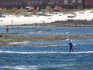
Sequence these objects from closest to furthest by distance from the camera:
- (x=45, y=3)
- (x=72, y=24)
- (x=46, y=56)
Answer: (x=46, y=56) → (x=72, y=24) → (x=45, y=3)

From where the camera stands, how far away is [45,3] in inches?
4764

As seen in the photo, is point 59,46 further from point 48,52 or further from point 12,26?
point 12,26

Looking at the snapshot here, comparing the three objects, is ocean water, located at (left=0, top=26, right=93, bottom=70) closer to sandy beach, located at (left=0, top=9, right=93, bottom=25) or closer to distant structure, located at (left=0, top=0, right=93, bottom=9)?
sandy beach, located at (left=0, top=9, right=93, bottom=25)

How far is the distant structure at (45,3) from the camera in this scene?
116688 millimetres

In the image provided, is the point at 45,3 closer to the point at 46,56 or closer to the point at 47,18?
the point at 47,18

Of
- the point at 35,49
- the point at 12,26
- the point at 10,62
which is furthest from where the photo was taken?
the point at 12,26

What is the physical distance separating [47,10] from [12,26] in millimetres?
12534

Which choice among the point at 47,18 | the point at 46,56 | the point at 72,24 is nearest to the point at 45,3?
the point at 47,18

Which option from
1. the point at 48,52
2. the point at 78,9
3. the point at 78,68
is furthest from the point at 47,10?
the point at 78,68

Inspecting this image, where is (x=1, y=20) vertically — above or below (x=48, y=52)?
below

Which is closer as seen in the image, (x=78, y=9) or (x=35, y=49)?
(x=35, y=49)

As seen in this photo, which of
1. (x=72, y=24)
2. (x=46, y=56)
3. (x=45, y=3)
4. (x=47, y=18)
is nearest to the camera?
(x=46, y=56)

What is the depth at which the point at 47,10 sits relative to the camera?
361 ft

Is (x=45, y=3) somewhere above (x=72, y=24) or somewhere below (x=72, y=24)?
below
